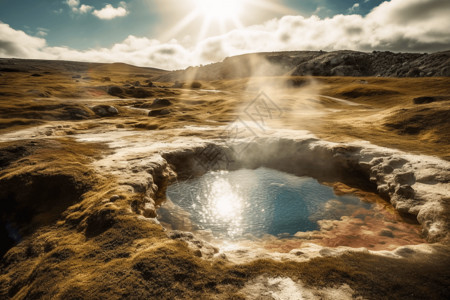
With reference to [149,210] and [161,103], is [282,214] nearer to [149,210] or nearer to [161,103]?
[149,210]

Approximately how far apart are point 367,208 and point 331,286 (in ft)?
35.3

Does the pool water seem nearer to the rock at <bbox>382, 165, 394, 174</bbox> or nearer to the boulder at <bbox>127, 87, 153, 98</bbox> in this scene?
the rock at <bbox>382, 165, 394, 174</bbox>

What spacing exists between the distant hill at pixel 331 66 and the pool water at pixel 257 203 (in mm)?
114730

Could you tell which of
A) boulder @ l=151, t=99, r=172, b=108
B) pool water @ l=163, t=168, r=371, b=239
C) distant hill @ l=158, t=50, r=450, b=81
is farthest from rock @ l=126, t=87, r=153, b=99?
distant hill @ l=158, t=50, r=450, b=81

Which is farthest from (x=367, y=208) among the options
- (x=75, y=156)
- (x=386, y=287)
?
(x=75, y=156)

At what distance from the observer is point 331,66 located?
132000 millimetres

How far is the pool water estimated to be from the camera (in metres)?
14.4

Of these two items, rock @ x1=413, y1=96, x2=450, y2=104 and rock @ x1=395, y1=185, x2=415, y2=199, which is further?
rock @ x1=413, y1=96, x2=450, y2=104

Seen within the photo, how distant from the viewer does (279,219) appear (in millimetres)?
15062

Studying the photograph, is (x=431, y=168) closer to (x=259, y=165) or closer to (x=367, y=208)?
(x=367, y=208)

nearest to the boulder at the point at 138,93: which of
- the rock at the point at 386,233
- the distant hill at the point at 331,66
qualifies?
the rock at the point at 386,233

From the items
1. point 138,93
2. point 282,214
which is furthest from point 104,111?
point 282,214

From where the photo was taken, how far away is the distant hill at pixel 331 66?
105m

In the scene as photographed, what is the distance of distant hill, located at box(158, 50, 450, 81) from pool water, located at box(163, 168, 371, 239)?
376 feet
